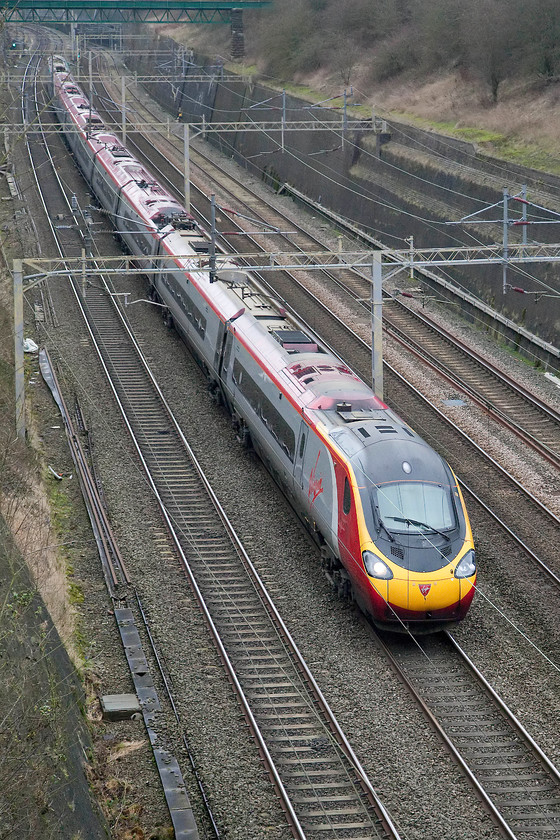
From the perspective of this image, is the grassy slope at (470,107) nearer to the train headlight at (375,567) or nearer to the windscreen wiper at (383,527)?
the windscreen wiper at (383,527)

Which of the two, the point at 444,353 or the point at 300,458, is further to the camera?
the point at 444,353

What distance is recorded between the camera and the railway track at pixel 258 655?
12781 millimetres

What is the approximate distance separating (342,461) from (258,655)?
3.41m

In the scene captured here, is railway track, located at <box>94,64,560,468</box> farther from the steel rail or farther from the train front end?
the train front end

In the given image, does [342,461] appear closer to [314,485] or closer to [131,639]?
[314,485]

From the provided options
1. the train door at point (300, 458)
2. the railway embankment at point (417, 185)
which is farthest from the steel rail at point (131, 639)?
the railway embankment at point (417, 185)

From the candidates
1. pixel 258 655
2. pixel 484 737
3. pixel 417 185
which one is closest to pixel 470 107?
pixel 417 185

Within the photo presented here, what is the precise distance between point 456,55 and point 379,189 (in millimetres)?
13993

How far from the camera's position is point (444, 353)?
102ft

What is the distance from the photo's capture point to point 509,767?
13664mm

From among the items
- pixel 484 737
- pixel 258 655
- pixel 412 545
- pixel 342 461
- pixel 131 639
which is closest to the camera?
pixel 484 737

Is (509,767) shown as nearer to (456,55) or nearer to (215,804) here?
(215,804)

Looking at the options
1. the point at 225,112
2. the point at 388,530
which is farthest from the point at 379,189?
the point at 388,530

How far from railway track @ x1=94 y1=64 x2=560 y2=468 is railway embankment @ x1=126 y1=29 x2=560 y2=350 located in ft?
8.39
